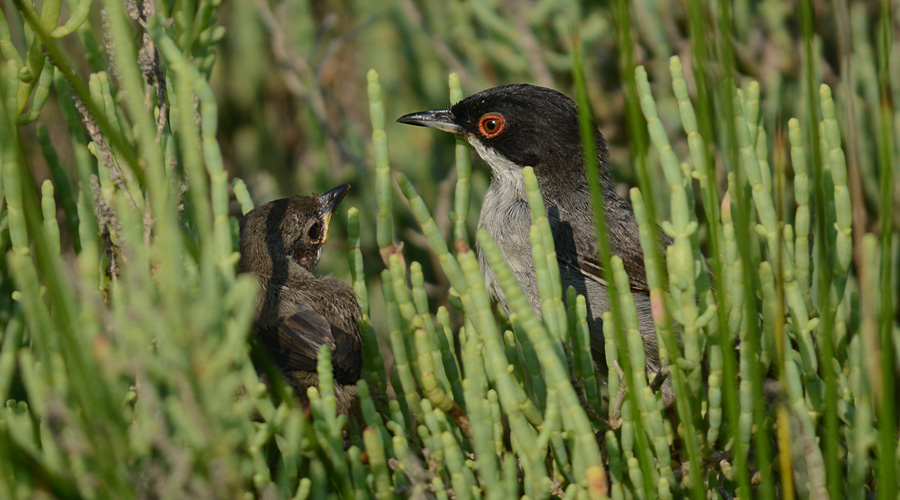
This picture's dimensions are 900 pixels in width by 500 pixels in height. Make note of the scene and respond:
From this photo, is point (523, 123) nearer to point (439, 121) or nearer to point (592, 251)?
point (439, 121)

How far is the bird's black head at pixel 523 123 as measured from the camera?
344cm

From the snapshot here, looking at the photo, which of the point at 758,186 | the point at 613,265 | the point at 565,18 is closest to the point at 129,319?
the point at 613,265

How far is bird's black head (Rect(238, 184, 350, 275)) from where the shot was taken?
2.95 meters

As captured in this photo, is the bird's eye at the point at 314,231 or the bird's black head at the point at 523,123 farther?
the bird's black head at the point at 523,123

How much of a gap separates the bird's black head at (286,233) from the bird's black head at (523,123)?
49 cm

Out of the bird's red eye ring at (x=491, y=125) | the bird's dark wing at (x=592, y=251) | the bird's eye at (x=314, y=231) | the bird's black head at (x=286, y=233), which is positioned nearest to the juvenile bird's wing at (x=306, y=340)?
the bird's black head at (x=286, y=233)

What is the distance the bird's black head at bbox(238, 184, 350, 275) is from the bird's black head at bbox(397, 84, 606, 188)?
49 cm

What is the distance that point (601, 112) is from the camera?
510cm

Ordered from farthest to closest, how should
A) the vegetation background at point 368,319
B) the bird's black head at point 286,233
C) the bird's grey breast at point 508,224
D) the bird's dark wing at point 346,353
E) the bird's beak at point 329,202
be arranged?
the bird's beak at point 329,202 → the bird's grey breast at point 508,224 → the bird's black head at point 286,233 → the bird's dark wing at point 346,353 → the vegetation background at point 368,319

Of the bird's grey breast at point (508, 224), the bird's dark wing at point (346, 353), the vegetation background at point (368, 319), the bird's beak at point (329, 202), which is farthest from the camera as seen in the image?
the bird's beak at point (329, 202)

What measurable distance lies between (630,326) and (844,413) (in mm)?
709

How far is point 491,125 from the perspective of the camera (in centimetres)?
349

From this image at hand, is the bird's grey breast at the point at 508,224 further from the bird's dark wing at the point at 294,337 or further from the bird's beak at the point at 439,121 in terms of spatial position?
the bird's dark wing at the point at 294,337

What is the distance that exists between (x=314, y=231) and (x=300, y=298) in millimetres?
483
